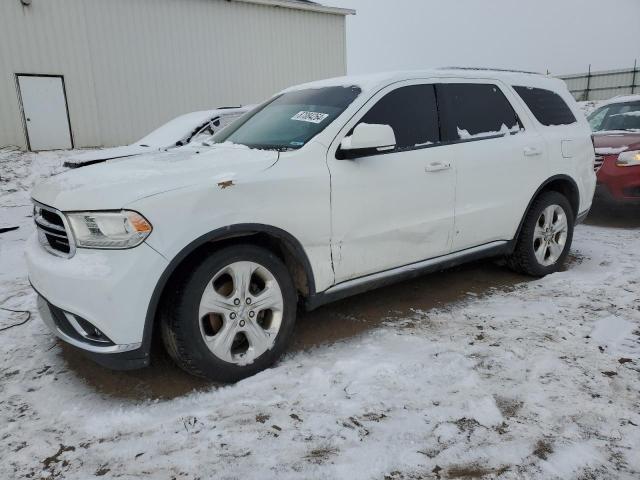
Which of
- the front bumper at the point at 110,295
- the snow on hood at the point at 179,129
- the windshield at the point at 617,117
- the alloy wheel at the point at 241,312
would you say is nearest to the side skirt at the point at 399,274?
the alloy wheel at the point at 241,312

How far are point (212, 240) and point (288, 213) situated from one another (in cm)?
47

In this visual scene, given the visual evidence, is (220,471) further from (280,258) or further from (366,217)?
(366,217)

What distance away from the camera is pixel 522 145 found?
13.2 feet

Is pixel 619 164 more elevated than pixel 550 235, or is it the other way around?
pixel 619 164

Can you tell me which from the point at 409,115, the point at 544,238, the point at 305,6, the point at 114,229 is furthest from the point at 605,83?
the point at 114,229

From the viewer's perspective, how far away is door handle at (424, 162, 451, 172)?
3412 millimetres

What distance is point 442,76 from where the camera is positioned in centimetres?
373

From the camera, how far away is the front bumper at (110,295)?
7.68 ft

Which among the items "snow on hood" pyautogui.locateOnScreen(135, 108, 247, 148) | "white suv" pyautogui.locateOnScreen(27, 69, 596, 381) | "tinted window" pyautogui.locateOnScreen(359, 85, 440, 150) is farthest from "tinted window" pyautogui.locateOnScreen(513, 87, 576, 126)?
"snow on hood" pyautogui.locateOnScreen(135, 108, 247, 148)

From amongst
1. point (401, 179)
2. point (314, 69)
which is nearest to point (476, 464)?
point (401, 179)

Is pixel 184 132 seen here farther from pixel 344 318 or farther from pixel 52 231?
pixel 52 231

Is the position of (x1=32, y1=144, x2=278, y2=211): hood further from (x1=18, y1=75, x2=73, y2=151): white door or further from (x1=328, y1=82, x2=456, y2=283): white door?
(x1=18, y1=75, x2=73, y2=151): white door

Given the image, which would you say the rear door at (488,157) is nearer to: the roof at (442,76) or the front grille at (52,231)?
the roof at (442,76)

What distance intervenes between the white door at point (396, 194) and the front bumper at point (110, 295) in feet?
3.77
